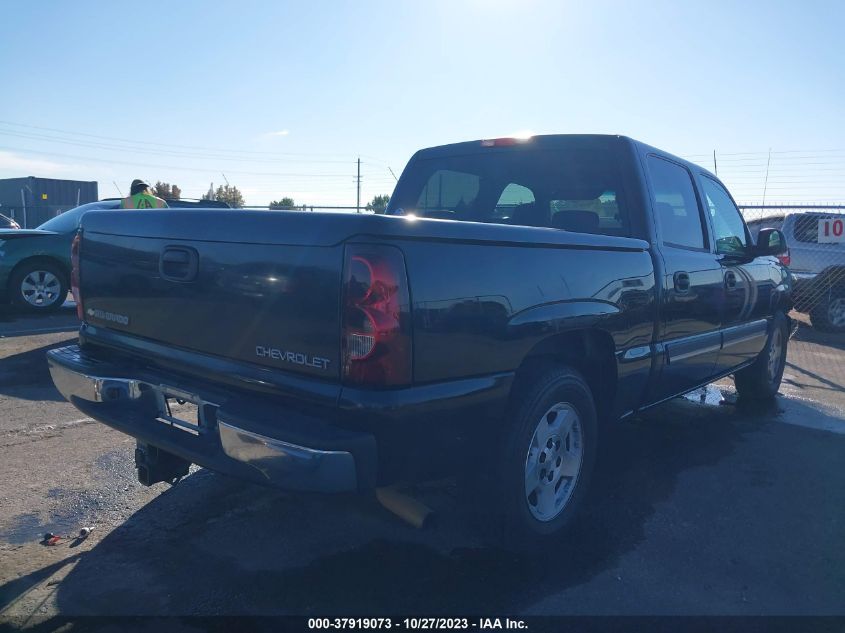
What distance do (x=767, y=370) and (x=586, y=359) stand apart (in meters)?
3.58

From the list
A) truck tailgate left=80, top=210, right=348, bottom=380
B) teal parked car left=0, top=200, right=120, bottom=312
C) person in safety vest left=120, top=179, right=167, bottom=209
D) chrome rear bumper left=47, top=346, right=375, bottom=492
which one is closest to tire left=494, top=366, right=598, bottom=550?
chrome rear bumper left=47, top=346, right=375, bottom=492

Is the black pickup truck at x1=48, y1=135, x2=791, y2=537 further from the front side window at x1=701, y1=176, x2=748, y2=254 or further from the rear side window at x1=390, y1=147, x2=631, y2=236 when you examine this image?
the front side window at x1=701, y1=176, x2=748, y2=254

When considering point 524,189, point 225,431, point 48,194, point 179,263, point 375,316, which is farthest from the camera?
point 48,194

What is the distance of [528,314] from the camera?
2.87 metres

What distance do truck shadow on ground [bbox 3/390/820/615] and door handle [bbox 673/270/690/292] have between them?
122 cm

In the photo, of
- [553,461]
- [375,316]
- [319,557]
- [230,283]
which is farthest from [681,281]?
[230,283]

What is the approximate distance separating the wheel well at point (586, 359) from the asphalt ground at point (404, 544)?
66 centimetres

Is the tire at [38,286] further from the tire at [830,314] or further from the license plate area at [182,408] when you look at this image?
the tire at [830,314]

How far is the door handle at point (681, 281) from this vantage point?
409 cm

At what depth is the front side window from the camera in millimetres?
4983

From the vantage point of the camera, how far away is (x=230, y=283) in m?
2.71

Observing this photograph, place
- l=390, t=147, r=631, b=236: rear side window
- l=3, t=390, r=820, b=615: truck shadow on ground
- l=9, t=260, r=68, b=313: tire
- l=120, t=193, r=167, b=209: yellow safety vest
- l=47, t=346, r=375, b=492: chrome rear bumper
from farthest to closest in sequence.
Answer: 1. l=9, t=260, r=68, b=313: tire
2. l=120, t=193, r=167, b=209: yellow safety vest
3. l=390, t=147, r=631, b=236: rear side window
4. l=3, t=390, r=820, b=615: truck shadow on ground
5. l=47, t=346, r=375, b=492: chrome rear bumper

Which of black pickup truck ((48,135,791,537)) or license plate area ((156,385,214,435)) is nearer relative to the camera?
black pickup truck ((48,135,791,537))

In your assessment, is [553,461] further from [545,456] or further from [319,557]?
[319,557]
